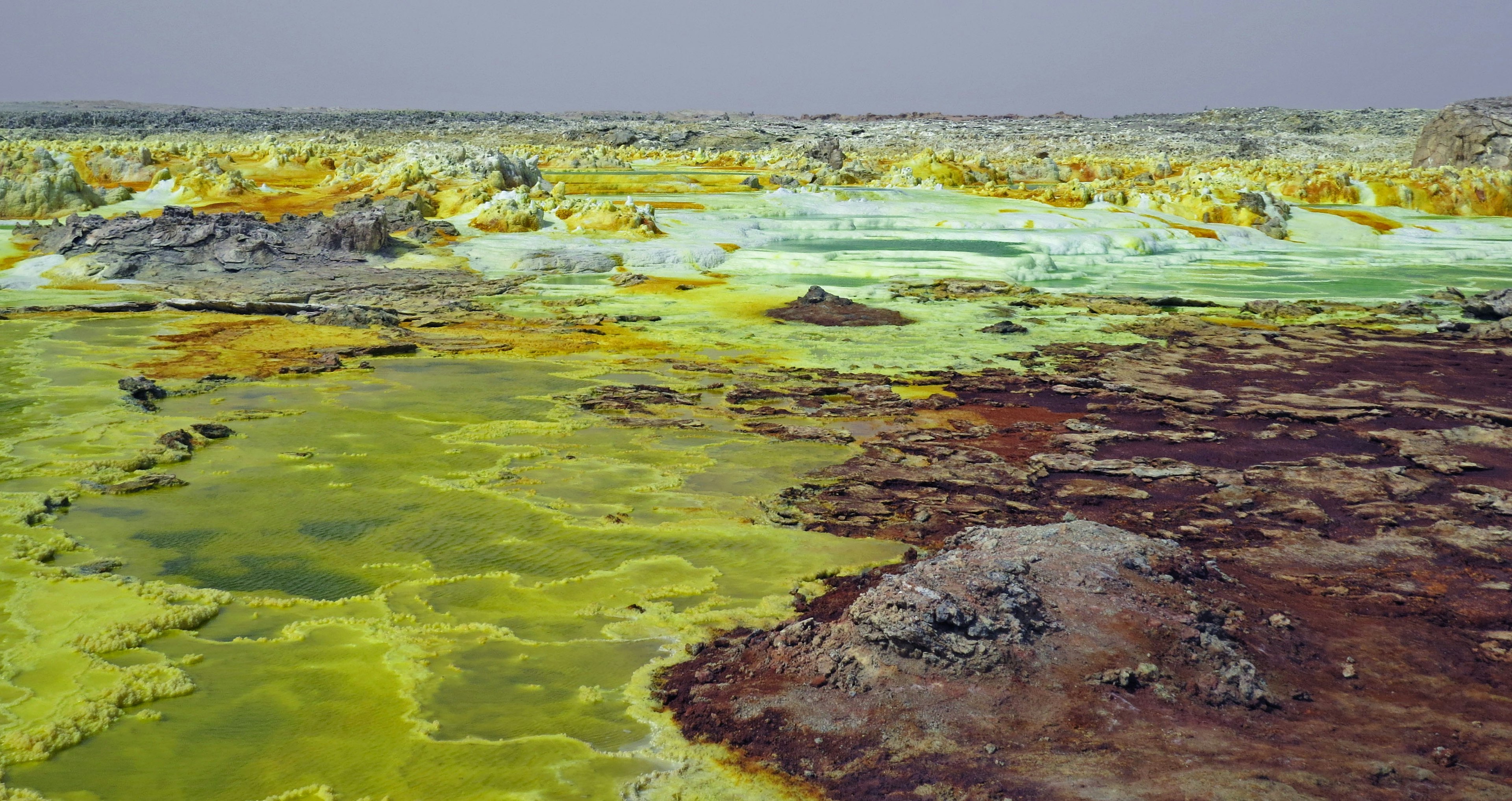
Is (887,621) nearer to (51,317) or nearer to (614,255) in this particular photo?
(51,317)

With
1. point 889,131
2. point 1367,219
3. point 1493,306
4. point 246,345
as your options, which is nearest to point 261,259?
point 246,345

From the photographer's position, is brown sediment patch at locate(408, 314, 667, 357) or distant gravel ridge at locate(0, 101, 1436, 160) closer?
brown sediment patch at locate(408, 314, 667, 357)

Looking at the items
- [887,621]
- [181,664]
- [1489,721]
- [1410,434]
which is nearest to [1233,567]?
[1489,721]

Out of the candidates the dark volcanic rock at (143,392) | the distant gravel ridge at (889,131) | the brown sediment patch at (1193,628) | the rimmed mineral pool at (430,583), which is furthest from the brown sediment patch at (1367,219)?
the distant gravel ridge at (889,131)

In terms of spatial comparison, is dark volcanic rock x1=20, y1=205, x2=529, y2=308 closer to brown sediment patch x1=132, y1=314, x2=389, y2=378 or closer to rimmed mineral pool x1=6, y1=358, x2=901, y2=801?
brown sediment patch x1=132, y1=314, x2=389, y2=378

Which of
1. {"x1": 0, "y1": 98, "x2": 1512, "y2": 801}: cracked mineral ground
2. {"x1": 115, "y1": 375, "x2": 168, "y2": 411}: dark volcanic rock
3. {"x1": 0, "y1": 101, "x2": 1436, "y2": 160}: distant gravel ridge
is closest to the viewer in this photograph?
{"x1": 0, "y1": 98, "x2": 1512, "y2": 801}: cracked mineral ground

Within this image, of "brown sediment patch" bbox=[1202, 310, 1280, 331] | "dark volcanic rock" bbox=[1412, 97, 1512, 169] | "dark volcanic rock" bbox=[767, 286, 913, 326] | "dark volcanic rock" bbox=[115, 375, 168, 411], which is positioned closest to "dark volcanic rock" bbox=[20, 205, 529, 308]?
"dark volcanic rock" bbox=[767, 286, 913, 326]
